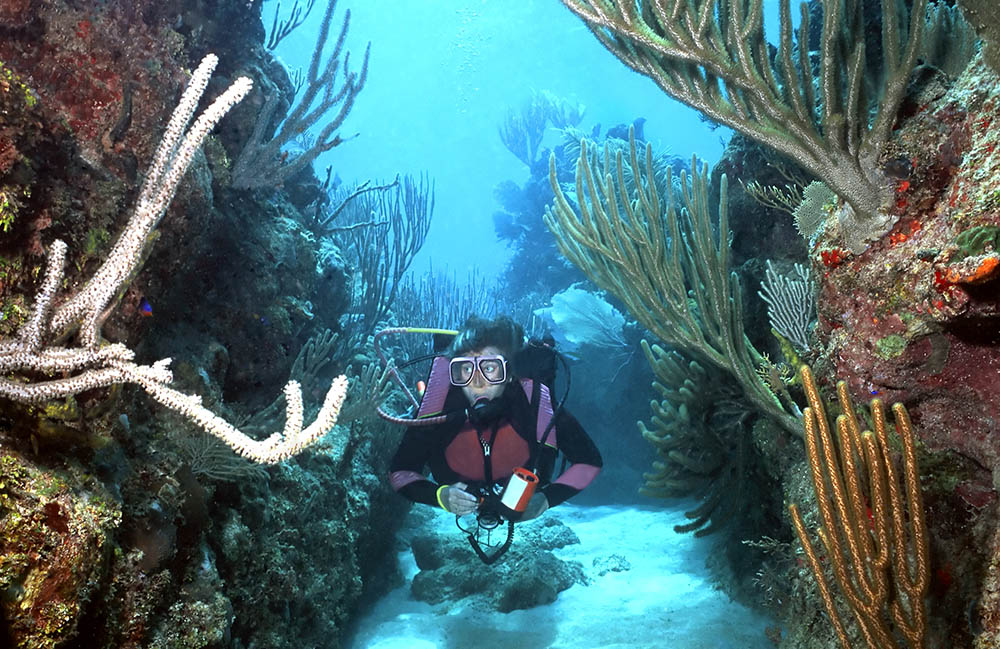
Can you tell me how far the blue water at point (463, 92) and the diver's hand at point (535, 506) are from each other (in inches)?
1700

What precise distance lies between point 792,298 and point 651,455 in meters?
6.04

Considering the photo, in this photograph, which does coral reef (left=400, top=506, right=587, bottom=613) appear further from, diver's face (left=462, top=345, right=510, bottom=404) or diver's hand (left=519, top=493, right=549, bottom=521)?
diver's face (left=462, top=345, right=510, bottom=404)

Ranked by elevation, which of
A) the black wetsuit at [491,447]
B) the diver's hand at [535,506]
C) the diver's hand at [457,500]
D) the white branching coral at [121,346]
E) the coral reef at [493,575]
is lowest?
the coral reef at [493,575]

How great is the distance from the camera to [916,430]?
7.91 ft

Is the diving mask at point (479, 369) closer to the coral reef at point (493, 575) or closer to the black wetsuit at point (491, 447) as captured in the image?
the black wetsuit at point (491, 447)

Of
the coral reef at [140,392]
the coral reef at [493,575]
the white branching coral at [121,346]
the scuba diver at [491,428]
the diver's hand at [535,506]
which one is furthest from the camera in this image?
the coral reef at [493,575]

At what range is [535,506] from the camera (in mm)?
4254

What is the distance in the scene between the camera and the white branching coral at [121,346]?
1.40 meters

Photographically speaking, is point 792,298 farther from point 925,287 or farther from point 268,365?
point 268,365

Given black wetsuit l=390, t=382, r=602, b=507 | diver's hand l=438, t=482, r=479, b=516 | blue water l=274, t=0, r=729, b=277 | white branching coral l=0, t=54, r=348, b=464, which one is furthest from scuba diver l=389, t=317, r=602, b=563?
blue water l=274, t=0, r=729, b=277

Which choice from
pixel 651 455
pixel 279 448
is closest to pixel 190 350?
pixel 279 448

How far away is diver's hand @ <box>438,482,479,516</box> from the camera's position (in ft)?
13.4

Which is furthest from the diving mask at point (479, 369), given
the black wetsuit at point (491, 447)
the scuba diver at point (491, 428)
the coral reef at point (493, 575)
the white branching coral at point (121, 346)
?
the white branching coral at point (121, 346)

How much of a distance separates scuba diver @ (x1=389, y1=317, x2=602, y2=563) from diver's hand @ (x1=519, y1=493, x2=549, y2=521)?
0.09 metres
